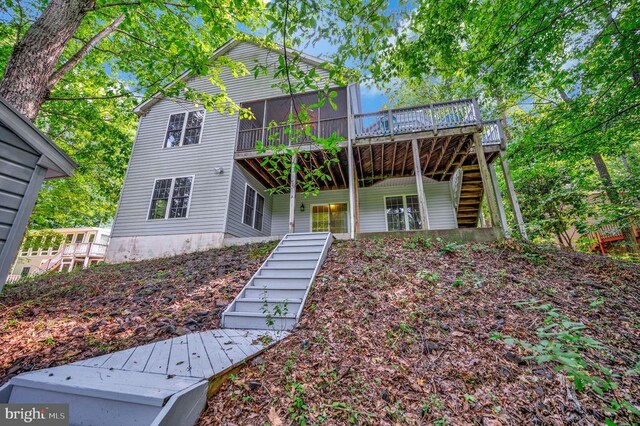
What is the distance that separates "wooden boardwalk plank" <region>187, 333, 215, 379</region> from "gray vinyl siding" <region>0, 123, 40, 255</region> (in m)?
2.30

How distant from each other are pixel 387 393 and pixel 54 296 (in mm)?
6166

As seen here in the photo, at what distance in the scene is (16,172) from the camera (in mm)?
2848

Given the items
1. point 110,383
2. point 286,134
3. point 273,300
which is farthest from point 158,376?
point 286,134

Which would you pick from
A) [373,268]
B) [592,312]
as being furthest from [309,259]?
[592,312]

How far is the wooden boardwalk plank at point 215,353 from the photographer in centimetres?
226

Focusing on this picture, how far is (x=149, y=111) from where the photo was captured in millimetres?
10766

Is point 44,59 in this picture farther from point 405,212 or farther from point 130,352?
point 405,212

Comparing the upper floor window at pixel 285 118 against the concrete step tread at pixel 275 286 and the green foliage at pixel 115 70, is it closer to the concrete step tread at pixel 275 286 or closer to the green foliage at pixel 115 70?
the green foliage at pixel 115 70

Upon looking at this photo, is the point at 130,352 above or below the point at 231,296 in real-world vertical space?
below

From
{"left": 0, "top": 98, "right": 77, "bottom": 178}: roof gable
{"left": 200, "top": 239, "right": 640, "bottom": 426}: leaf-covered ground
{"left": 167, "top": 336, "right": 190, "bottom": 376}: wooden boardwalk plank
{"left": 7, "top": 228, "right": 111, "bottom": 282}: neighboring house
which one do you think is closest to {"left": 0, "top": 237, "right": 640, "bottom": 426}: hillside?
{"left": 200, "top": 239, "right": 640, "bottom": 426}: leaf-covered ground

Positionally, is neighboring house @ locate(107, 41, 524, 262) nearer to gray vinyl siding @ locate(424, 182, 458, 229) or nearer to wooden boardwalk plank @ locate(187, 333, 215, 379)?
gray vinyl siding @ locate(424, 182, 458, 229)

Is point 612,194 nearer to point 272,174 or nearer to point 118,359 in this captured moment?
point 272,174

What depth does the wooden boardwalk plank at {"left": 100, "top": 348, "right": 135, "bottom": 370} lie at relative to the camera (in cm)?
225

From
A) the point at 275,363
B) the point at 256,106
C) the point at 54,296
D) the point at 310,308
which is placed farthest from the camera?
the point at 256,106
